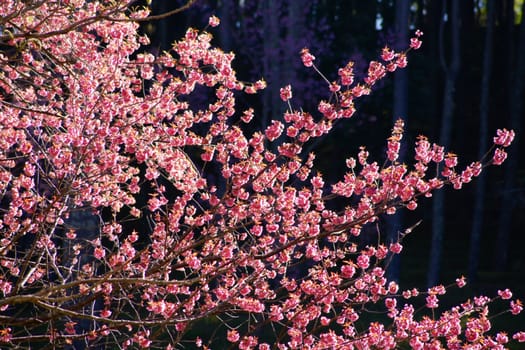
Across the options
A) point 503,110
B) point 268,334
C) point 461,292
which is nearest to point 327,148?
point 503,110

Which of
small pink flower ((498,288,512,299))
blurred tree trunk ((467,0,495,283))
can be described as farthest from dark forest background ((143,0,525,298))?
small pink flower ((498,288,512,299))

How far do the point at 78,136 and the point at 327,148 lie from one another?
2005 centimetres

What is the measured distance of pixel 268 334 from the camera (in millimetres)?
14180

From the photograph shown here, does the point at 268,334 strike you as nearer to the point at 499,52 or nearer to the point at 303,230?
the point at 303,230

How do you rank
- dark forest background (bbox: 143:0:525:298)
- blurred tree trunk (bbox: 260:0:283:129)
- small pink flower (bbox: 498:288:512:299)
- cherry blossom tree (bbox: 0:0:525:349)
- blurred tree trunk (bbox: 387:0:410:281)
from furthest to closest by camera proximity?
dark forest background (bbox: 143:0:525:298)
blurred tree trunk (bbox: 260:0:283:129)
blurred tree trunk (bbox: 387:0:410:281)
small pink flower (bbox: 498:288:512:299)
cherry blossom tree (bbox: 0:0:525:349)

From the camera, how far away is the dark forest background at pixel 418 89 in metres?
17.6

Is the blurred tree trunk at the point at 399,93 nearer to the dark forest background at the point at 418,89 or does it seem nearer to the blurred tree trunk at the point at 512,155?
the dark forest background at the point at 418,89

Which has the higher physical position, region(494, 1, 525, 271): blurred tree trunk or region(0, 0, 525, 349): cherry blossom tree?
region(494, 1, 525, 271): blurred tree trunk

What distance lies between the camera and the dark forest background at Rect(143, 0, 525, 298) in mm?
17562

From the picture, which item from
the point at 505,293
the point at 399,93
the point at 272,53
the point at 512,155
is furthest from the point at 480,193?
the point at 505,293

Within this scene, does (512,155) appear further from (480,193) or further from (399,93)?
(399,93)

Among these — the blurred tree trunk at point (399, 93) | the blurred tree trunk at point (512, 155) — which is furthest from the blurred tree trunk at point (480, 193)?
the blurred tree trunk at point (399, 93)

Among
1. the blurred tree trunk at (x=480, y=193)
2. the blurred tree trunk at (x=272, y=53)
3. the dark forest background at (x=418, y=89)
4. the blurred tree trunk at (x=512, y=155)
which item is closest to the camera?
the blurred tree trunk at (x=272, y=53)

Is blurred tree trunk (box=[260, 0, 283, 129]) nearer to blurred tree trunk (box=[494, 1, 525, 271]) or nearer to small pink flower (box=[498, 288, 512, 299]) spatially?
blurred tree trunk (box=[494, 1, 525, 271])
